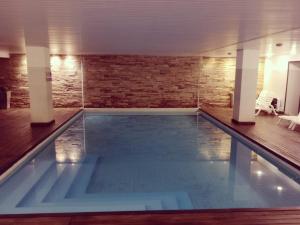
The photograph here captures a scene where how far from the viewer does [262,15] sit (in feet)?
12.0

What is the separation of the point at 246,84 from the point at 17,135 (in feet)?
21.7

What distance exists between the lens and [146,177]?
16.3 ft

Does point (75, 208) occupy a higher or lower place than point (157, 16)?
lower

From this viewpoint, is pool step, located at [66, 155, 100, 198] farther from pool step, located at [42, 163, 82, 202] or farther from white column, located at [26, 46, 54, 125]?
white column, located at [26, 46, 54, 125]

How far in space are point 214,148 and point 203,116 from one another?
14.7 feet

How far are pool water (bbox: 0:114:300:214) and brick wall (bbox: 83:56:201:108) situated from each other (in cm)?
456

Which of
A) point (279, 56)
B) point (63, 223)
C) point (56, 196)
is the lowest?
point (56, 196)

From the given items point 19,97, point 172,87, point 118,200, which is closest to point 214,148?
point 118,200

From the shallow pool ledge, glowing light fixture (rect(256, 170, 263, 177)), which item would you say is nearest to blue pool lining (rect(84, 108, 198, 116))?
the shallow pool ledge

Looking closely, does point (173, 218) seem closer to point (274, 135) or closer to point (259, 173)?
point (259, 173)

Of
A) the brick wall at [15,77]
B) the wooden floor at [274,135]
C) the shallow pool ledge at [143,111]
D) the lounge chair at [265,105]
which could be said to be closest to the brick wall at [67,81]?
the shallow pool ledge at [143,111]

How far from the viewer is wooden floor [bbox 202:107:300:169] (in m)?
5.29

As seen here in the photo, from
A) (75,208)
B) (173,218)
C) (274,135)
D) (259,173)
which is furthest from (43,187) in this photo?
(274,135)

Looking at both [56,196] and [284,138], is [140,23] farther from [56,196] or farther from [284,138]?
[284,138]
